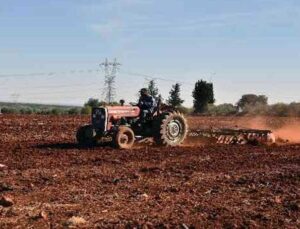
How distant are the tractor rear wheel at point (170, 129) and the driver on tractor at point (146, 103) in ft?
1.67

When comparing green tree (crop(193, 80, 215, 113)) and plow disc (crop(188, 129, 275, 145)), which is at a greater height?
green tree (crop(193, 80, 215, 113))

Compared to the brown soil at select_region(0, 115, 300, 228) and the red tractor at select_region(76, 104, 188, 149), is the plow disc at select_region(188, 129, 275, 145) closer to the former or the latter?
the red tractor at select_region(76, 104, 188, 149)

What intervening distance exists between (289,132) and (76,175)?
1961cm

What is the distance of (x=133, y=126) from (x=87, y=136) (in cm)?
172

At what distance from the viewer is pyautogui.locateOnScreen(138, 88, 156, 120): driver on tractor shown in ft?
77.4

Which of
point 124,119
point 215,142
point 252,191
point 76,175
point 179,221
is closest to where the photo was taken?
point 179,221

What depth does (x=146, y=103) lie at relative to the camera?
77.5 feet

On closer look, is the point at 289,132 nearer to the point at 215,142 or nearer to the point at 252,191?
the point at 215,142

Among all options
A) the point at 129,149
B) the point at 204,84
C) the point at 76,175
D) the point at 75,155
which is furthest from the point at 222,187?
the point at 204,84

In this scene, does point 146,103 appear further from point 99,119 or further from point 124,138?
point 124,138

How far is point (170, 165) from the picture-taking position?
16.4m

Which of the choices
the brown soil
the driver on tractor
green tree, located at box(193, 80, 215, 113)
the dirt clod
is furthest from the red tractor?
green tree, located at box(193, 80, 215, 113)

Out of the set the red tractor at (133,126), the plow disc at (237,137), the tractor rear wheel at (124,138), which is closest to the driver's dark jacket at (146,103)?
the red tractor at (133,126)

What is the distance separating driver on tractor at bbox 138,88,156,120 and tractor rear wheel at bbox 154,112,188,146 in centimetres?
51
